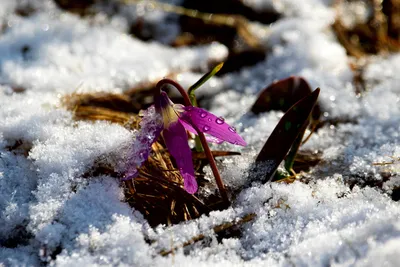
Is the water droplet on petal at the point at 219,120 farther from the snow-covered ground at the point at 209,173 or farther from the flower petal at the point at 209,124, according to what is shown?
the snow-covered ground at the point at 209,173

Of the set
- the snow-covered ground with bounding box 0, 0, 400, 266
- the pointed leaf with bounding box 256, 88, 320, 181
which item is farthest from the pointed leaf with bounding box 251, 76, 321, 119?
the pointed leaf with bounding box 256, 88, 320, 181

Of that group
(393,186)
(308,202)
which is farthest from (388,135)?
(308,202)

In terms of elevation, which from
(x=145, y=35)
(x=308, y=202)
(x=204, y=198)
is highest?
(x=308, y=202)

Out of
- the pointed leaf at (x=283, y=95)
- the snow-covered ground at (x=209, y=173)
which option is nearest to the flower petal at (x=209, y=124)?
the snow-covered ground at (x=209, y=173)

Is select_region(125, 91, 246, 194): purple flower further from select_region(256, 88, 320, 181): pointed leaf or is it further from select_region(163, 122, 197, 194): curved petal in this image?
select_region(256, 88, 320, 181): pointed leaf

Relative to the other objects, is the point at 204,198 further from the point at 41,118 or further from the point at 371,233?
the point at 41,118

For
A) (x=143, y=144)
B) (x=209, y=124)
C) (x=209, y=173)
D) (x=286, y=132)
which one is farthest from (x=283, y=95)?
(x=143, y=144)

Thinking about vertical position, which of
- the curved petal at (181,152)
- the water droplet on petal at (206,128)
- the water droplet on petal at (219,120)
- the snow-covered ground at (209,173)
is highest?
the water droplet on petal at (219,120)
